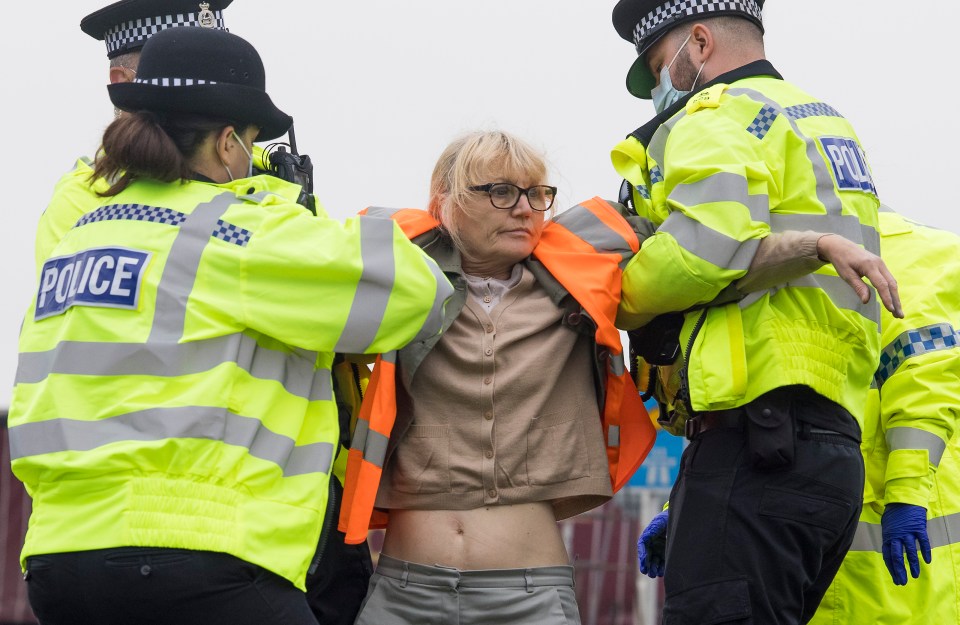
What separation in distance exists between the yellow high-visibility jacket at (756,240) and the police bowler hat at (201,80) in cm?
114

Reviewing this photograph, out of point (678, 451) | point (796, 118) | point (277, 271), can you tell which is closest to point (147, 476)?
point (277, 271)

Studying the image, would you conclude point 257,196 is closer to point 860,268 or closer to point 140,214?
point 140,214

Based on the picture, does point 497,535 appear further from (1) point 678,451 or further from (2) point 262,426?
(1) point 678,451

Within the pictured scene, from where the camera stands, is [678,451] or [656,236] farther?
[678,451]

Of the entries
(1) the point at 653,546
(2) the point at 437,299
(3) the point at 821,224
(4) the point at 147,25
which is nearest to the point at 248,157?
(2) the point at 437,299

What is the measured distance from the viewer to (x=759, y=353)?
3535 millimetres

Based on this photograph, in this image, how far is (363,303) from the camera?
309 centimetres

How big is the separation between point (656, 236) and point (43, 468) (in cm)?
175

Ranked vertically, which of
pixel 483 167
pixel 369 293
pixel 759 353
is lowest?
pixel 759 353

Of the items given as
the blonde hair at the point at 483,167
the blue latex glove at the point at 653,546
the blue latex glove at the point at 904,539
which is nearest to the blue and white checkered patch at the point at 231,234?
the blonde hair at the point at 483,167

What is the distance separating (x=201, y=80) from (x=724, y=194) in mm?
1409

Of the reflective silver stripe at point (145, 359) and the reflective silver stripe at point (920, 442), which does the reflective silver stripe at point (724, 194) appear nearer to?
the reflective silver stripe at point (920, 442)

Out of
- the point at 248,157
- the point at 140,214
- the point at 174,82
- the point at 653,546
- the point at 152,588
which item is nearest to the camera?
the point at 152,588

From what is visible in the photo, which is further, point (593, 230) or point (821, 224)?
point (593, 230)
